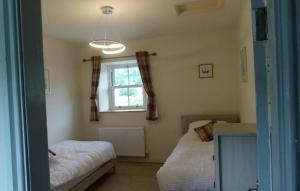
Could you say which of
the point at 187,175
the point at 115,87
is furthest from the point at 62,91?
the point at 187,175

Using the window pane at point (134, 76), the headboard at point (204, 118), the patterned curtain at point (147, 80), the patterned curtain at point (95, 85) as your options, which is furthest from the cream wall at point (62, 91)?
the headboard at point (204, 118)

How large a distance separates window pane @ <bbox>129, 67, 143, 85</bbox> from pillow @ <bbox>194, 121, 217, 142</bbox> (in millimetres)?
1634

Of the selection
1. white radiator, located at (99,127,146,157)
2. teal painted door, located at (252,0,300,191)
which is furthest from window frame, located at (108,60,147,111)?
teal painted door, located at (252,0,300,191)

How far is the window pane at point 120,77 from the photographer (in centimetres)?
488

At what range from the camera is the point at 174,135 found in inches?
176

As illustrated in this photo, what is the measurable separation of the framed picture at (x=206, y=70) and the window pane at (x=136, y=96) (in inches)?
47.6

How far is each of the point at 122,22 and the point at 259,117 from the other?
3.06 m

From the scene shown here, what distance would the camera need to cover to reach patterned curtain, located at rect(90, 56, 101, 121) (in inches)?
186

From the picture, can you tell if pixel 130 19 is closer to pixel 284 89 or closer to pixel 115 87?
pixel 115 87

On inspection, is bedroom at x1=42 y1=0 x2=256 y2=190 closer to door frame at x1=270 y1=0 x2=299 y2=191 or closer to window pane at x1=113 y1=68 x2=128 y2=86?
window pane at x1=113 y1=68 x2=128 y2=86

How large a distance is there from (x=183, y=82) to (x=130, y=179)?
6.26 ft

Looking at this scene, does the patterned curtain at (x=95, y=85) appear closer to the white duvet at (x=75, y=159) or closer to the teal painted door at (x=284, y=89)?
the white duvet at (x=75, y=159)

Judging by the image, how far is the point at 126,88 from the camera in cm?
486

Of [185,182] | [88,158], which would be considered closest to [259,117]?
[185,182]
